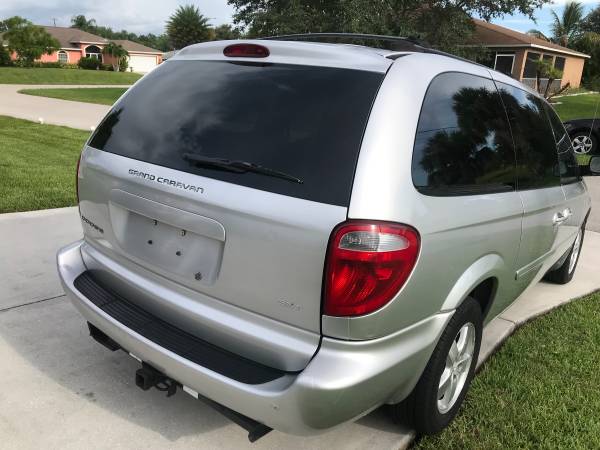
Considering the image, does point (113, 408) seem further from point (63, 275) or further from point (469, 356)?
point (469, 356)

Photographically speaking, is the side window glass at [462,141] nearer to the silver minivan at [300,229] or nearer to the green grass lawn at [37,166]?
the silver minivan at [300,229]

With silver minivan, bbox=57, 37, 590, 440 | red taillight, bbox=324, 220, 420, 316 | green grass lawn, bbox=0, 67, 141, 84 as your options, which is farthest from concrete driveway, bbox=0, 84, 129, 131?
green grass lawn, bbox=0, 67, 141, 84

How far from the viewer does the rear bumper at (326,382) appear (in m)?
1.94

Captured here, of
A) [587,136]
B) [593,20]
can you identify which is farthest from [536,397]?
[593,20]

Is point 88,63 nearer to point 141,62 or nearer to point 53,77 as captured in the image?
point 53,77

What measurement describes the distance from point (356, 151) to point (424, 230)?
402 millimetres

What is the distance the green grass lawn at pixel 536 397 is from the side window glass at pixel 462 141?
1.18 meters

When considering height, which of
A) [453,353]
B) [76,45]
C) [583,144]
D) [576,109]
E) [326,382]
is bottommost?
[576,109]

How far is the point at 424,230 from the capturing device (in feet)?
6.77

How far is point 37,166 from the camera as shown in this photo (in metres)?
8.20

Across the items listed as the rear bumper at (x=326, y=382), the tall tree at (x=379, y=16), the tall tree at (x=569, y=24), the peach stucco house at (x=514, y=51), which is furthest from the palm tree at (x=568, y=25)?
the rear bumper at (x=326, y=382)

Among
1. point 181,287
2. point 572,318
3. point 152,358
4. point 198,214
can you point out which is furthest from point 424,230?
point 572,318

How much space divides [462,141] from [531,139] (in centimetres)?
102

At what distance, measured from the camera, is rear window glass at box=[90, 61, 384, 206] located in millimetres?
2004
